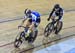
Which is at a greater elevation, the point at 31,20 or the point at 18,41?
the point at 31,20

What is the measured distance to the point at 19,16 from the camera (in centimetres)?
212

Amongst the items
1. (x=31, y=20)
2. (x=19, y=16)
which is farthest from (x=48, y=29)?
(x=19, y=16)

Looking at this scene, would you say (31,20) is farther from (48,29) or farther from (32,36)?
(48,29)

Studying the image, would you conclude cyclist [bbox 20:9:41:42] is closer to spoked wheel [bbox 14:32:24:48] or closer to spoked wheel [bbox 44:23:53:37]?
spoked wheel [bbox 14:32:24:48]

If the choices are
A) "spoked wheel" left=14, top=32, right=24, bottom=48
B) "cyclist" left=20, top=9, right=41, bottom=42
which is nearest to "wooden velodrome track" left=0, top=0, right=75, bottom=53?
"spoked wheel" left=14, top=32, right=24, bottom=48

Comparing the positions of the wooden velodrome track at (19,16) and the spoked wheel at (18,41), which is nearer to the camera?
the spoked wheel at (18,41)

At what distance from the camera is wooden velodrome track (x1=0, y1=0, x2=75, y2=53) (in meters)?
1.58

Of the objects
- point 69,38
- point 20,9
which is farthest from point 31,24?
point 20,9

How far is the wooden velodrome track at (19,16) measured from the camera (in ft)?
5.18

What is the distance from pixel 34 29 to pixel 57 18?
0.26 metres

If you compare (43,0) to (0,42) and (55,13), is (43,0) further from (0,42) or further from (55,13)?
(0,42)

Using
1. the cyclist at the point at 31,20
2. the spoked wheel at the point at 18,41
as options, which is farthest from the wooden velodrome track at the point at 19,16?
the cyclist at the point at 31,20

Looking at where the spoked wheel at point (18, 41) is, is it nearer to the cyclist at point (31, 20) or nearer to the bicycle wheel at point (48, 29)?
the cyclist at point (31, 20)

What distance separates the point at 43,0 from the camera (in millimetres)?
2811
